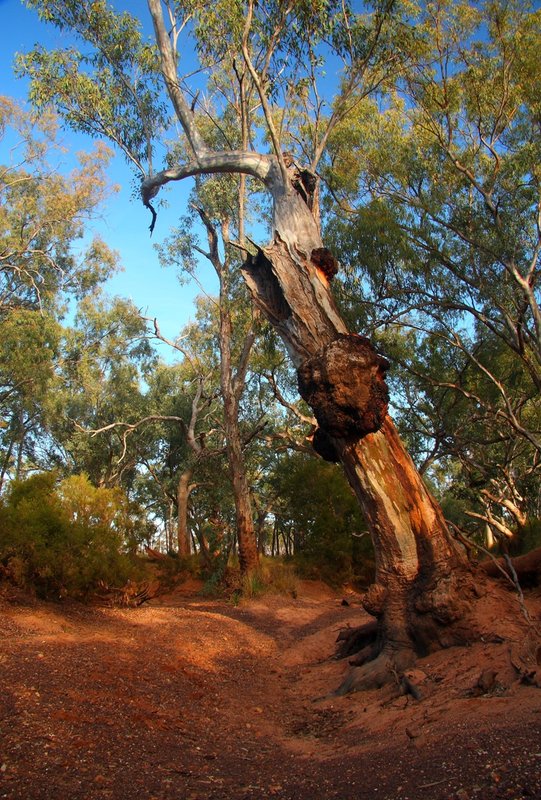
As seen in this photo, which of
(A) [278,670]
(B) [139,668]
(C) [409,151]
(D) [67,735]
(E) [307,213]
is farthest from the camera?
(C) [409,151]

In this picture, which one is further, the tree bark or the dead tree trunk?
the tree bark

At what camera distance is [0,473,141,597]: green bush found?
26.5 ft

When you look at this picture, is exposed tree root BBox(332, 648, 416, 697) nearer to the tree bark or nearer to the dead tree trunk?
the dead tree trunk

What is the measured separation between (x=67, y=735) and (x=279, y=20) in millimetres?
9823

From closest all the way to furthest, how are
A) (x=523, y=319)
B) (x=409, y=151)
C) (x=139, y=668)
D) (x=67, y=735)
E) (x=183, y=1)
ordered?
1. (x=67, y=735)
2. (x=139, y=668)
3. (x=183, y=1)
4. (x=523, y=319)
5. (x=409, y=151)

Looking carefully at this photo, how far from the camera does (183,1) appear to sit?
959 cm

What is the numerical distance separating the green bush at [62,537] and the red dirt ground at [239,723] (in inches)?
32.5

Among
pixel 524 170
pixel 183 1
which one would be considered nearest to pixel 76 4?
pixel 183 1

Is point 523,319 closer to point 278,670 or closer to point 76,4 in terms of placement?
point 278,670

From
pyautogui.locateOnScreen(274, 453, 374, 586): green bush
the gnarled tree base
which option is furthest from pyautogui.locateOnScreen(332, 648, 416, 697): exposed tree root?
pyautogui.locateOnScreen(274, 453, 374, 586): green bush

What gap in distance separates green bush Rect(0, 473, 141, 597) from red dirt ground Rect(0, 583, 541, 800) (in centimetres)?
82

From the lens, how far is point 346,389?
5379 mm

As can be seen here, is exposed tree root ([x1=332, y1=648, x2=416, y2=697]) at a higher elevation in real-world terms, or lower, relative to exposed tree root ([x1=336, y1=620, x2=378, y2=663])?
lower

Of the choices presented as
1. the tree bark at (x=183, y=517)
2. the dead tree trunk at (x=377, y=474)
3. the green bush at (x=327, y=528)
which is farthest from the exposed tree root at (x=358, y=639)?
the tree bark at (x=183, y=517)
